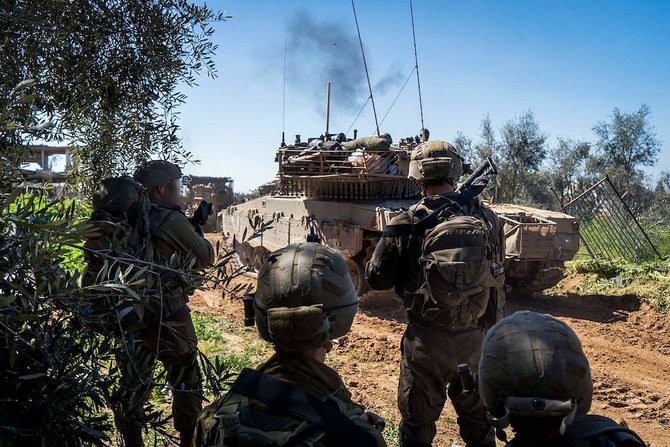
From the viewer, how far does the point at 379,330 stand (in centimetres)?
912

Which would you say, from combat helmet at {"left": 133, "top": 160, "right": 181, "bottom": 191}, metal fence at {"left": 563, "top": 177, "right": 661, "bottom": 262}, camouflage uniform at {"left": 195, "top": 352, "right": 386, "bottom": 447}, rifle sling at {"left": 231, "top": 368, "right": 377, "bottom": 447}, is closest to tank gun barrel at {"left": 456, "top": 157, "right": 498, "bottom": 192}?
combat helmet at {"left": 133, "top": 160, "right": 181, "bottom": 191}

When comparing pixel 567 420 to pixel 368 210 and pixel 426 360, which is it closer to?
pixel 426 360

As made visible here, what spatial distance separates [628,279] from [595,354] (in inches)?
163

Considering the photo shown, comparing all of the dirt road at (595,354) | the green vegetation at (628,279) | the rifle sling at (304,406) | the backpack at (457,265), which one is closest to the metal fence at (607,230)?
the green vegetation at (628,279)

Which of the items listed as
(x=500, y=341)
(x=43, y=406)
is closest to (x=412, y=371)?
(x=500, y=341)

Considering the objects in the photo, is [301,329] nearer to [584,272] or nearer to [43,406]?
[43,406]

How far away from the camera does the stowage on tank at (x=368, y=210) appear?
10.0 meters

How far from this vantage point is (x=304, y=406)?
1.82m

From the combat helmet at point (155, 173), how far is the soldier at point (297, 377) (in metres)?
2.11

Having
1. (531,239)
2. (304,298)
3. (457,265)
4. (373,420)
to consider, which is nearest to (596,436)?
(373,420)

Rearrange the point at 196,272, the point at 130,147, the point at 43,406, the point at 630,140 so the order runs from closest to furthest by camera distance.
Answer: the point at 43,406
the point at 196,272
the point at 130,147
the point at 630,140

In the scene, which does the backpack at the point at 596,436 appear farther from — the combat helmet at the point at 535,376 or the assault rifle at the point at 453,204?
the assault rifle at the point at 453,204

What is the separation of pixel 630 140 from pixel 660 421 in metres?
23.4

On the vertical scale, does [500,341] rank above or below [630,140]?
below
